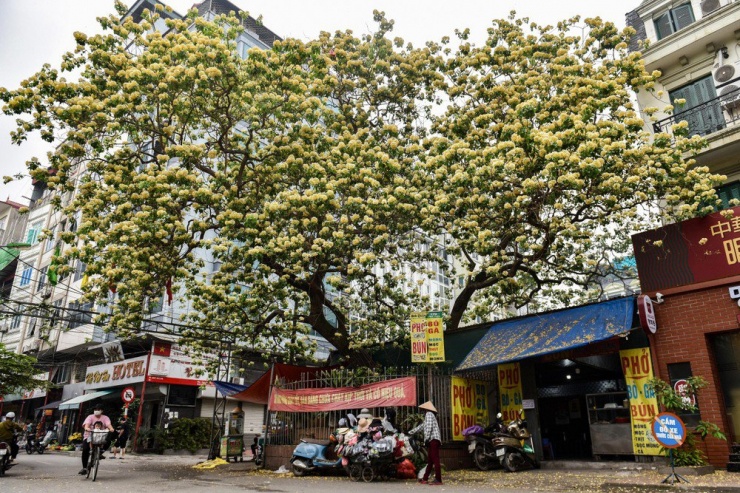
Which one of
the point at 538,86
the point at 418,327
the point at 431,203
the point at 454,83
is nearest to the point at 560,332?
the point at 418,327

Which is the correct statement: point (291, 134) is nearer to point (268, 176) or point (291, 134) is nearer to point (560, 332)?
point (268, 176)

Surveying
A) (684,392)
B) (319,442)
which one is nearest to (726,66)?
(684,392)

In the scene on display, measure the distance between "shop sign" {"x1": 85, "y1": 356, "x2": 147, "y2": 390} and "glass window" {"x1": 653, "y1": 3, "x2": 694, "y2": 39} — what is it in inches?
1098

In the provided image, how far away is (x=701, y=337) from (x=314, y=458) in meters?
9.72

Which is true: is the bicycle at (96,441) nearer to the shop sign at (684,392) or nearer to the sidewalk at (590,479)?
the sidewalk at (590,479)

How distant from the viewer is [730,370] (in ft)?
39.6

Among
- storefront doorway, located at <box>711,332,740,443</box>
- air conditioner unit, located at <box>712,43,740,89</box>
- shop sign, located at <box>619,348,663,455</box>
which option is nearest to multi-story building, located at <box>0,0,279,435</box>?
shop sign, located at <box>619,348,663,455</box>

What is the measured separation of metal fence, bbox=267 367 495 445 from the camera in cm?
1343

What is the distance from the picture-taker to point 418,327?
1386cm

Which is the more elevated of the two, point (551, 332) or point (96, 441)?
point (551, 332)

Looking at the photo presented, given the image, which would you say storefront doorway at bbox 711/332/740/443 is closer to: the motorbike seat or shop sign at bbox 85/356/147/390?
the motorbike seat

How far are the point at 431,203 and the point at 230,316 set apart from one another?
7.68 meters

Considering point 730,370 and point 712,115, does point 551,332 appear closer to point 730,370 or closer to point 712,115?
point 730,370

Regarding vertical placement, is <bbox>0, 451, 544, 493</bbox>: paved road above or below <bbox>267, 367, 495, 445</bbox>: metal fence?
below
